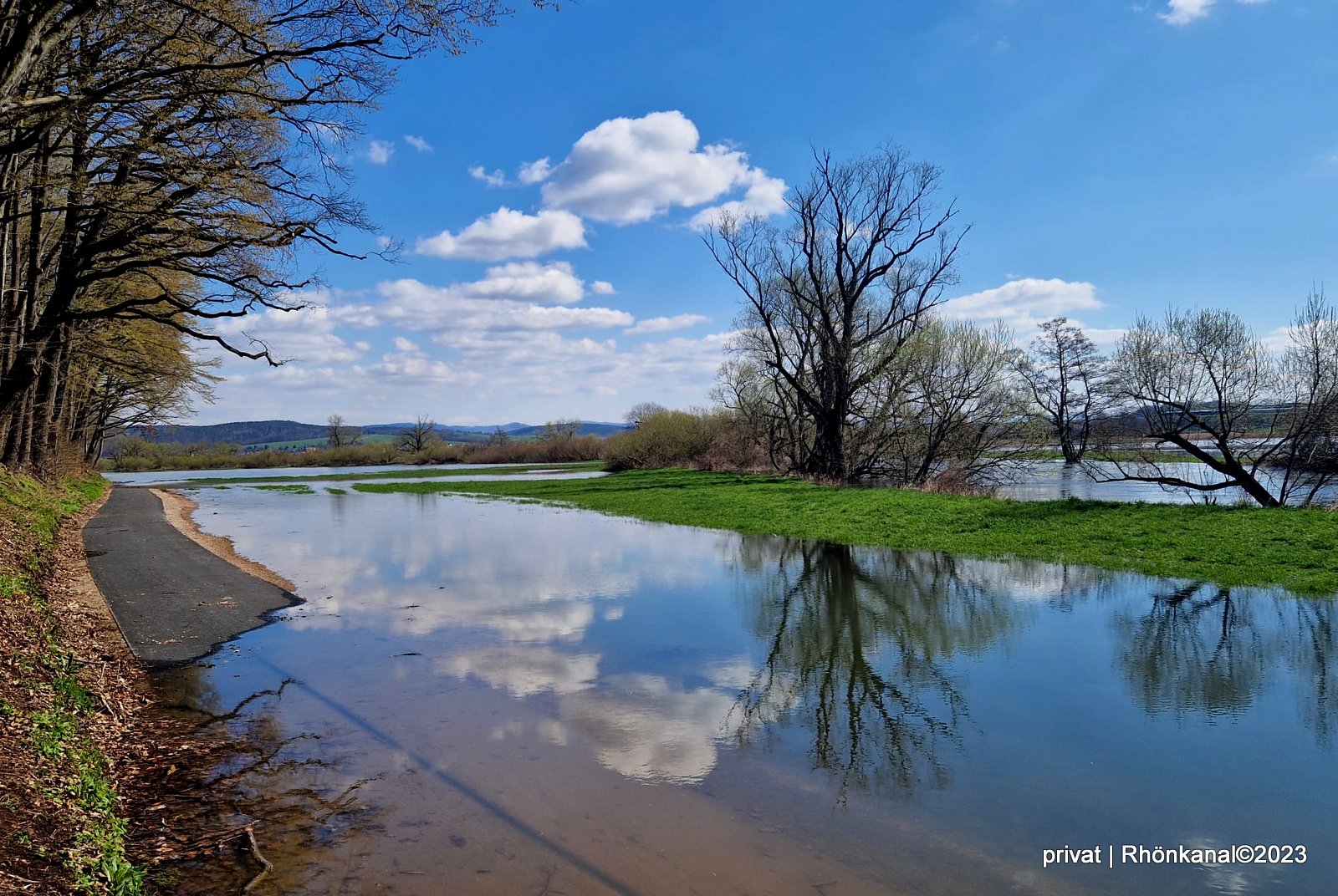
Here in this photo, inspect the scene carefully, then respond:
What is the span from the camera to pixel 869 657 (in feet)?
28.1

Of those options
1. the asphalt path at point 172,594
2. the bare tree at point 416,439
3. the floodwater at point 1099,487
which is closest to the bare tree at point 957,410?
the floodwater at point 1099,487

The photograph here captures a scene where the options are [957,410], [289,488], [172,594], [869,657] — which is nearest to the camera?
[869,657]

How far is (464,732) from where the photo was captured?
6539 millimetres

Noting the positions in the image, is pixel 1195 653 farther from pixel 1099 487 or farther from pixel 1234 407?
pixel 1099 487

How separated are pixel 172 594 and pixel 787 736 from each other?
11.0 meters

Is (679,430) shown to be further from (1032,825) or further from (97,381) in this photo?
(1032,825)

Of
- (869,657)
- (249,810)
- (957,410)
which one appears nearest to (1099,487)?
(957,410)

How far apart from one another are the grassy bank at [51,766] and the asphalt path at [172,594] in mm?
1002

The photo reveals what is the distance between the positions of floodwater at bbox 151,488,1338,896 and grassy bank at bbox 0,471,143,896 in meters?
0.65

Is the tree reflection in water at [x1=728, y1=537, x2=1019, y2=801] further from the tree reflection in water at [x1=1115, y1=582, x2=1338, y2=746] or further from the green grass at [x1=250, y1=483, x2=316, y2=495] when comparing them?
the green grass at [x1=250, y1=483, x2=316, y2=495]

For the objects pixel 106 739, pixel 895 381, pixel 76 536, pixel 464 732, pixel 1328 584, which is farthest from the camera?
pixel 895 381

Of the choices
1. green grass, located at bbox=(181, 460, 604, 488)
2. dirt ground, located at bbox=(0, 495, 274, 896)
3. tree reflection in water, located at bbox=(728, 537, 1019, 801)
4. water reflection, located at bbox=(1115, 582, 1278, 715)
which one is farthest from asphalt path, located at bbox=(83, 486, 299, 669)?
green grass, located at bbox=(181, 460, 604, 488)

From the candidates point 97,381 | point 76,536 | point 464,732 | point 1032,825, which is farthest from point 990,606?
point 97,381

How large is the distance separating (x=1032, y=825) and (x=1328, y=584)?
9.54 m
